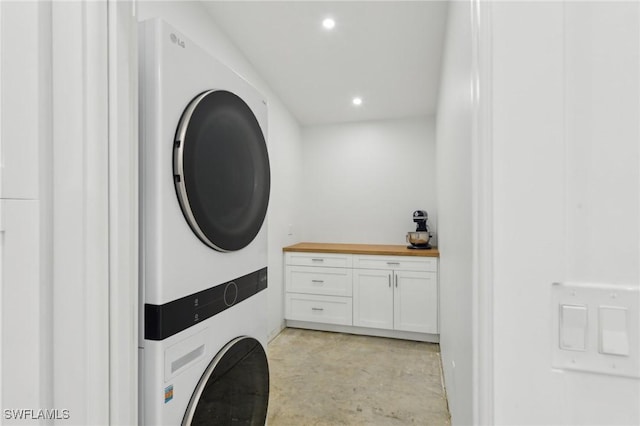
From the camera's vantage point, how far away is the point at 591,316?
0.56 meters

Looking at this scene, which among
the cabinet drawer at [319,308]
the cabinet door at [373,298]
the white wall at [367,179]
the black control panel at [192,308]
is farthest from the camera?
the white wall at [367,179]

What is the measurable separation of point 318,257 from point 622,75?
9.62 ft

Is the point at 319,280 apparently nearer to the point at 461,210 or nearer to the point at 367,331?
the point at 367,331

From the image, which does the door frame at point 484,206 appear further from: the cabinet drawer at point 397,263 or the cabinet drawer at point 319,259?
the cabinet drawer at point 319,259

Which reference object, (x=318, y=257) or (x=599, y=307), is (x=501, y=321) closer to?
(x=599, y=307)

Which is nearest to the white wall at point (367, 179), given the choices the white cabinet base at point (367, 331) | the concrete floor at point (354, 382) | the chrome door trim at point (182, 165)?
the white cabinet base at point (367, 331)

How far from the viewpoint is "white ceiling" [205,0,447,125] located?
200 cm

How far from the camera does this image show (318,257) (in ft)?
11.0

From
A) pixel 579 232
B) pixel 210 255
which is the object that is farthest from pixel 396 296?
pixel 579 232

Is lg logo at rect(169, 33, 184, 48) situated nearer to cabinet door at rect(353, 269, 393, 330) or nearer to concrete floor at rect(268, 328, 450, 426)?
concrete floor at rect(268, 328, 450, 426)

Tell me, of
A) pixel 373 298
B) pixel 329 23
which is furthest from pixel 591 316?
pixel 373 298

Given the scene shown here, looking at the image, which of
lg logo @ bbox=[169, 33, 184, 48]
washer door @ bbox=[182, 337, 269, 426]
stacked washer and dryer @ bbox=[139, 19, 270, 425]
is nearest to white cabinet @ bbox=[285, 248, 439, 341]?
washer door @ bbox=[182, 337, 269, 426]

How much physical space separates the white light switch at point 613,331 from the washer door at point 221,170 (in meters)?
0.93

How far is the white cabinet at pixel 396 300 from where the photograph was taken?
3016 mm
